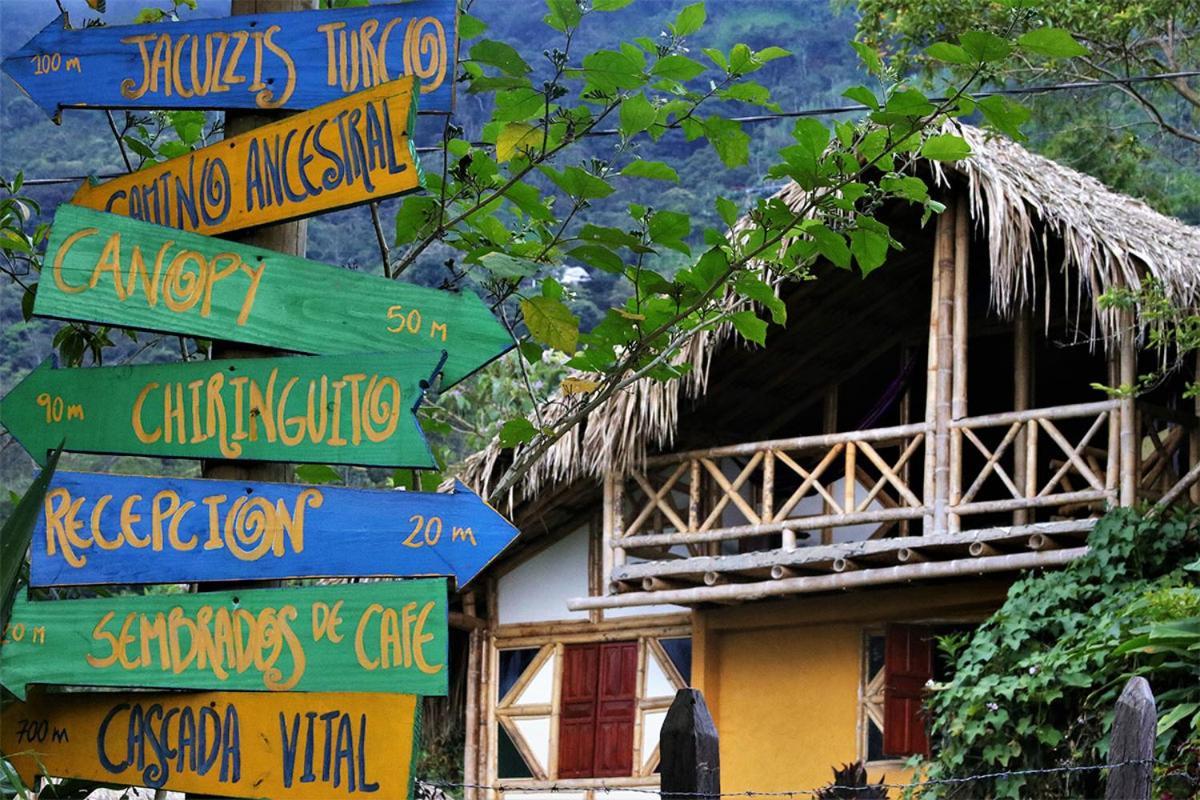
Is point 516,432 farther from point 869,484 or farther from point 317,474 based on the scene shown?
point 869,484

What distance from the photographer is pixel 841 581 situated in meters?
9.86

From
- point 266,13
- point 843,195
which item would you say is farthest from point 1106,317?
point 266,13

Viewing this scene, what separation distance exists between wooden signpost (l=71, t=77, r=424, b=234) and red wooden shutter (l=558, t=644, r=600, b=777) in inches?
328

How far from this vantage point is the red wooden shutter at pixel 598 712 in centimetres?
1135

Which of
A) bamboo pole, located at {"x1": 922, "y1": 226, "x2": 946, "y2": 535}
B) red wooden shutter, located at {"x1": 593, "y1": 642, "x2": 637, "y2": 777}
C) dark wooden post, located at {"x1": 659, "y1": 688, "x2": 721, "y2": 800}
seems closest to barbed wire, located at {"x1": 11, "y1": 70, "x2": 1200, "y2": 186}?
bamboo pole, located at {"x1": 922, "y1": 226, "x2": 946, "y2": 535}

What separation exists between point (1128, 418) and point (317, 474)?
648 centimetres

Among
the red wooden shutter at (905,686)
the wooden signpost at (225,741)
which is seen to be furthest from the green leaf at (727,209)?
the red wooden shutter at (905,686)

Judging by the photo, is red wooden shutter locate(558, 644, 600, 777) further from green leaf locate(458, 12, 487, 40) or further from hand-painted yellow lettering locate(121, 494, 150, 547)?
hand-painted yellow lettering locate(121, 494, 150, 547)

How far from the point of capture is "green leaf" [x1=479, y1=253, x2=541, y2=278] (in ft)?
11.8

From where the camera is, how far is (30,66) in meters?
3.62

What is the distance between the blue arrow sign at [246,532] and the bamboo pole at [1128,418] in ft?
21.9

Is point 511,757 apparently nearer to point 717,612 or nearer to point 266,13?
point 717,612

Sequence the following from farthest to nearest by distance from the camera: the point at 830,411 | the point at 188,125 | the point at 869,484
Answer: the point at 830,411, the point at 869,484, the point at 188,125

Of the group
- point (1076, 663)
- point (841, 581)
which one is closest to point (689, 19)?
point (1076, 663)
